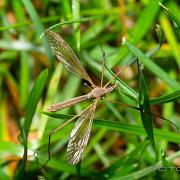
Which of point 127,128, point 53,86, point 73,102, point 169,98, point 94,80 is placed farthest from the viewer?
point 94,80

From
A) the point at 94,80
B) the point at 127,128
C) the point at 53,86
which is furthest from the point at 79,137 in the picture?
the point at 94,80

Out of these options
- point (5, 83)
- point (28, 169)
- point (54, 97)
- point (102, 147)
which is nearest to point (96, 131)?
point (102, 147)

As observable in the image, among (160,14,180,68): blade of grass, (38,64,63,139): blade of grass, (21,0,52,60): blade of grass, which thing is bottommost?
(38,64,63,139): blade of grass

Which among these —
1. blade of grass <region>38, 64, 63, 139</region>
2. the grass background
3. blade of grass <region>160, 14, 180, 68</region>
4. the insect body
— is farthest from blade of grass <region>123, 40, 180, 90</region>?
blade of grass <region>38, 64, 63, 139</region>

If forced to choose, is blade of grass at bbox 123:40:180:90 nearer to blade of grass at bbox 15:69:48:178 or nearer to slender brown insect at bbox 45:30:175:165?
slender brown insect at bbox 45:30:175:165

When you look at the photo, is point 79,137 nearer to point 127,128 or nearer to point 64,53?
point 127,128

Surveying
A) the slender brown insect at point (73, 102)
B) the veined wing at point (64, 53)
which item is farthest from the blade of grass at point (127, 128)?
the veined wing at point (64, 53)

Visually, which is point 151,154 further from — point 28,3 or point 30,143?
point 28,3
